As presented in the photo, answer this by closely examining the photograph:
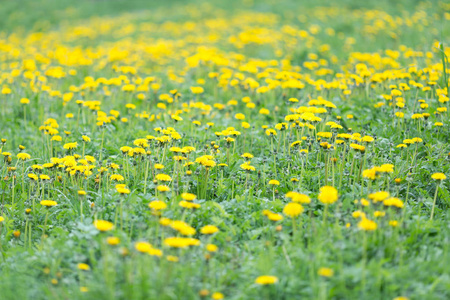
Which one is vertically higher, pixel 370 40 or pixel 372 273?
pixel 370 40

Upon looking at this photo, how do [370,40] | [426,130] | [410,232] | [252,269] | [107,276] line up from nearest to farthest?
1. [107,276]
2. [252,269]
3. [410,232]
4. [426,130]
5. [370,40]

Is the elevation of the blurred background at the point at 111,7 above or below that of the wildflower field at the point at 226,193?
above

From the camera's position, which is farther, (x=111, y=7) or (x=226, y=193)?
(x=111, y=7)

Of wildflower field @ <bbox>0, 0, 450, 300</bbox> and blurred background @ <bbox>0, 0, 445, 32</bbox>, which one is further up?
blurred background @ <bbox>0, 0, 445, 32</bbox>

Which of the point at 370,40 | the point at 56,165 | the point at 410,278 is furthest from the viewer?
the point at 370,40

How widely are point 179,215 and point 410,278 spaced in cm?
139

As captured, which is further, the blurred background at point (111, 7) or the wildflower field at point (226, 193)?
the blurred background at point (111, 7)

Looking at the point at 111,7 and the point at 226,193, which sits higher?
the point at 111,7

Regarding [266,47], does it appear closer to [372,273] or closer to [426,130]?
[426,130]

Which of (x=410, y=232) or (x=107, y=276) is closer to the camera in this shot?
(x=107, y=276)

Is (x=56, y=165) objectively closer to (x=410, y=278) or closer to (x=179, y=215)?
(x=179, y=215)

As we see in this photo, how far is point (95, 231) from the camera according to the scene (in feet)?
7.93

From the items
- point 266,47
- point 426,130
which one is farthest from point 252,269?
point 266,47

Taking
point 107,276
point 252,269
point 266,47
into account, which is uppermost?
point 266,47
